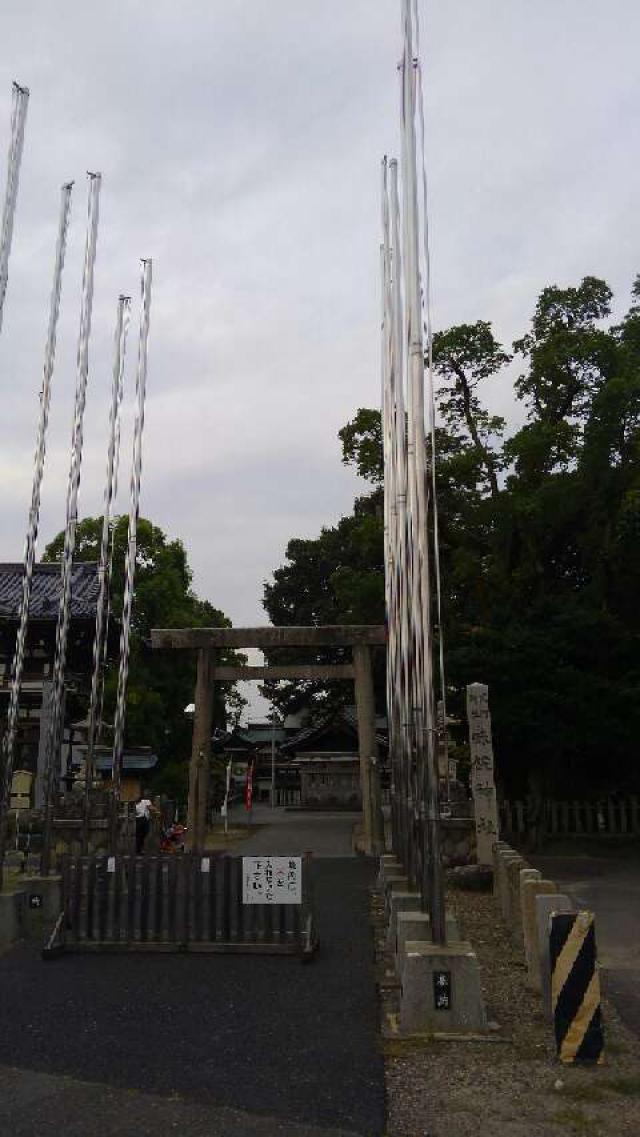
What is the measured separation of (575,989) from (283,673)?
48.7 feet

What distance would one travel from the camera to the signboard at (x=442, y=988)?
Answer: 599cm

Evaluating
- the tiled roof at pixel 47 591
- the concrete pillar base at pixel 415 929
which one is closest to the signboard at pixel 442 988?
the concrete pillar base at pixel 415 929

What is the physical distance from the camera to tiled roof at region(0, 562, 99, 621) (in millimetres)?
27453

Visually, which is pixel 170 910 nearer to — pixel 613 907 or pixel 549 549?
pixel 613 907

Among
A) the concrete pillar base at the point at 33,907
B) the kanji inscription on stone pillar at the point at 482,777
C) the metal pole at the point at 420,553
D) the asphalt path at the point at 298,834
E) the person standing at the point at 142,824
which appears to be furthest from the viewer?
the asphalt path at the point at 298,834

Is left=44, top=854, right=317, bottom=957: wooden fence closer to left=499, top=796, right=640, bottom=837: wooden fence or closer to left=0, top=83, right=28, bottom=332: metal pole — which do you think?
left=0, top=83, right=28, bottom=332: metal pole

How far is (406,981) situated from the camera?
19.7ft

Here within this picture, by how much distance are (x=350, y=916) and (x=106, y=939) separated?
141 inches

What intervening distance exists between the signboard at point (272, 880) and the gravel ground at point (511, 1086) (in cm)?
214

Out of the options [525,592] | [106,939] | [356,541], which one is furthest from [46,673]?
[106,939]

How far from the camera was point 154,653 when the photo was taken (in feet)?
105

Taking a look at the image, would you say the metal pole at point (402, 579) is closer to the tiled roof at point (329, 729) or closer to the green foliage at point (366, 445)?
the green foliage at point (366, 445)

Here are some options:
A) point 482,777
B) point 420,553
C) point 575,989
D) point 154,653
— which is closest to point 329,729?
point 154,653

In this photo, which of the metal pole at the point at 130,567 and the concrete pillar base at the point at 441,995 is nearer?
the concrete pillar base at the point at 441,995
